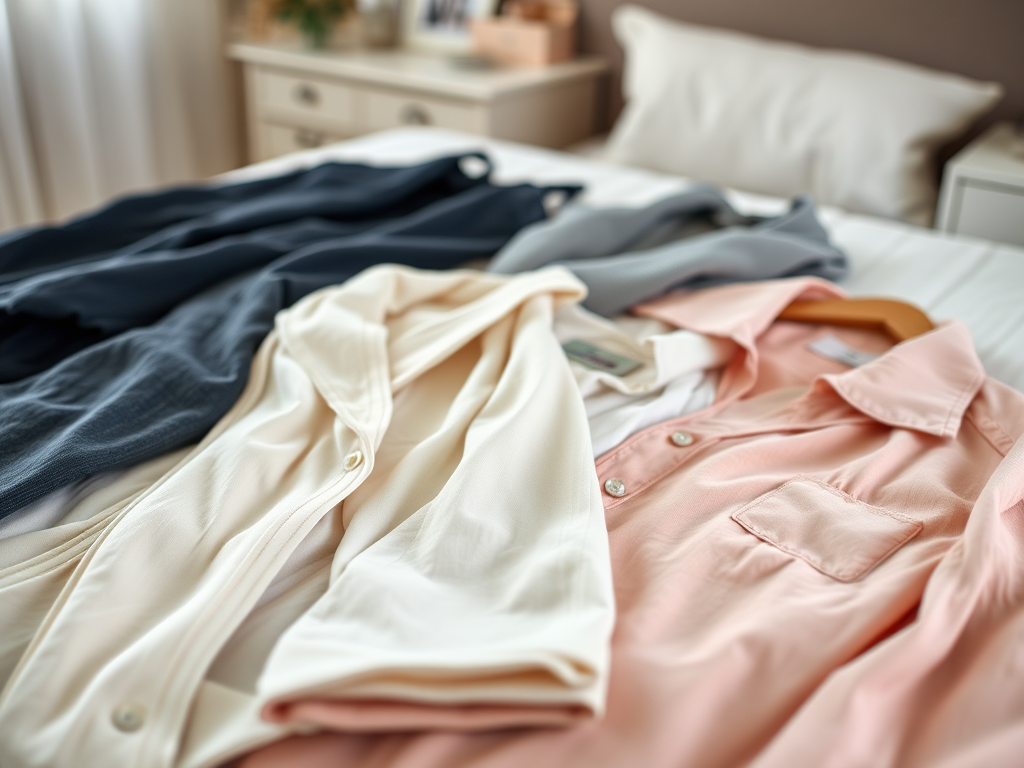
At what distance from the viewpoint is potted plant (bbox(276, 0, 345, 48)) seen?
2.83m

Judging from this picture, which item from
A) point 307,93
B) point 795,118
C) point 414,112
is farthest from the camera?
point 307,93

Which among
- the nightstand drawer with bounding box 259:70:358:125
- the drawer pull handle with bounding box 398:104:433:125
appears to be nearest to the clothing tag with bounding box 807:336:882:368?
the drawer pull handle with bounding box 398:104:433:125

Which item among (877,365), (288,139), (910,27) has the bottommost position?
(288,139)

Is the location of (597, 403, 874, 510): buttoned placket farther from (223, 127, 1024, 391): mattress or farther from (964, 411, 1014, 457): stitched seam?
(223, 127, 1024, 391): mattress

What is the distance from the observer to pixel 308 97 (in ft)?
9.23

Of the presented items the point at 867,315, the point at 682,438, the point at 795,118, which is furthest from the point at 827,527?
the point at 795,118

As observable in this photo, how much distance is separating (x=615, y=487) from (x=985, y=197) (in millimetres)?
1442

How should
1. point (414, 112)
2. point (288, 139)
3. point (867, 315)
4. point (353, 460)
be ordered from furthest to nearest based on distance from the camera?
point (288, 139) < point (414, 112) < point (867, 315) < point (353, 460)

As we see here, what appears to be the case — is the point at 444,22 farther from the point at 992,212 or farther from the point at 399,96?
the point at 992,212

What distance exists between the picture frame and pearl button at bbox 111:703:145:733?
2617 millimetres

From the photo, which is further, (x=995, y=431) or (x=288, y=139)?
(x=288, y=139)

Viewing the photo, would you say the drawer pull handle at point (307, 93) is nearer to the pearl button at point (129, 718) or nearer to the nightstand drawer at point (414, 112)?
the nightstand drawer at point (414, 112)

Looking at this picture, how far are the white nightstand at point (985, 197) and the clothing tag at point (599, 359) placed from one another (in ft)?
3.83

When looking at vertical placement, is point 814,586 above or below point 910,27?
below
